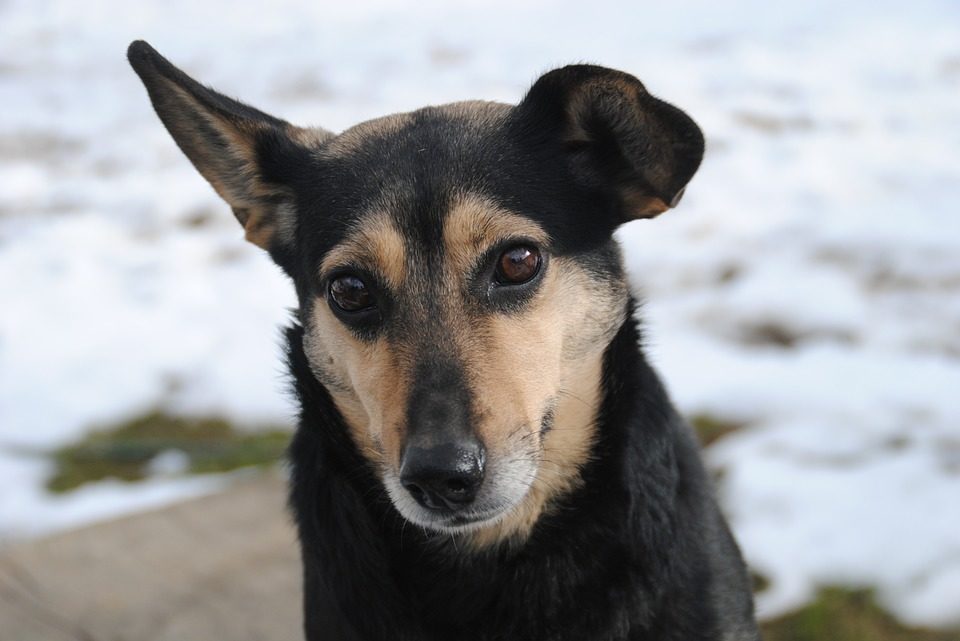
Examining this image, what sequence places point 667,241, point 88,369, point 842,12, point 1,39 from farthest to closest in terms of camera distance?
point 1,39 < point 842,12 < point 667,241 < point 88,369

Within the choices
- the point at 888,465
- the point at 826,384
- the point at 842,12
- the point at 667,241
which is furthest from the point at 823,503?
the point at 842,12

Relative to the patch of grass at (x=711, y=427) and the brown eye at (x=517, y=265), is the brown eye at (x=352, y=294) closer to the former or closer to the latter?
the brown eye at (x=517, y=265)

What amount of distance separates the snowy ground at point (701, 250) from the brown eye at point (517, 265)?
0.98m

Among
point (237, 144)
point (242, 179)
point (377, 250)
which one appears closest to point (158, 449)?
point (242, 179)

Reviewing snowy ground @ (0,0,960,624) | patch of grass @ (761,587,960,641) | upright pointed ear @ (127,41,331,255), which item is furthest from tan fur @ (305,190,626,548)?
patch of grass @ (761,587,960,641)

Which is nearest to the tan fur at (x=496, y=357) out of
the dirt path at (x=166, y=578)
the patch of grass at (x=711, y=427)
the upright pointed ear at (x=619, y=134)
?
the upright pointed ear at (x=619, y=134)

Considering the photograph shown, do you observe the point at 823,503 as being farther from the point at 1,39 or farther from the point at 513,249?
the point at 1,39

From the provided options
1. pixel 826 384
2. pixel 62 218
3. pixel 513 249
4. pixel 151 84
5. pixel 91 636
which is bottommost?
pixel 91 636

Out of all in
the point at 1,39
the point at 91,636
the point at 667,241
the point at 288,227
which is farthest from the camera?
the point at 1,39

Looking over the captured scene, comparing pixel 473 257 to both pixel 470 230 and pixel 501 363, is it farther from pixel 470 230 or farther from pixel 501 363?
pixel 501 363

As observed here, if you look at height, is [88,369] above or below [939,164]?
below

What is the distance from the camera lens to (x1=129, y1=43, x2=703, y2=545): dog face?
2498mm

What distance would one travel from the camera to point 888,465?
172 inches

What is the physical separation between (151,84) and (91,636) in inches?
84.1
